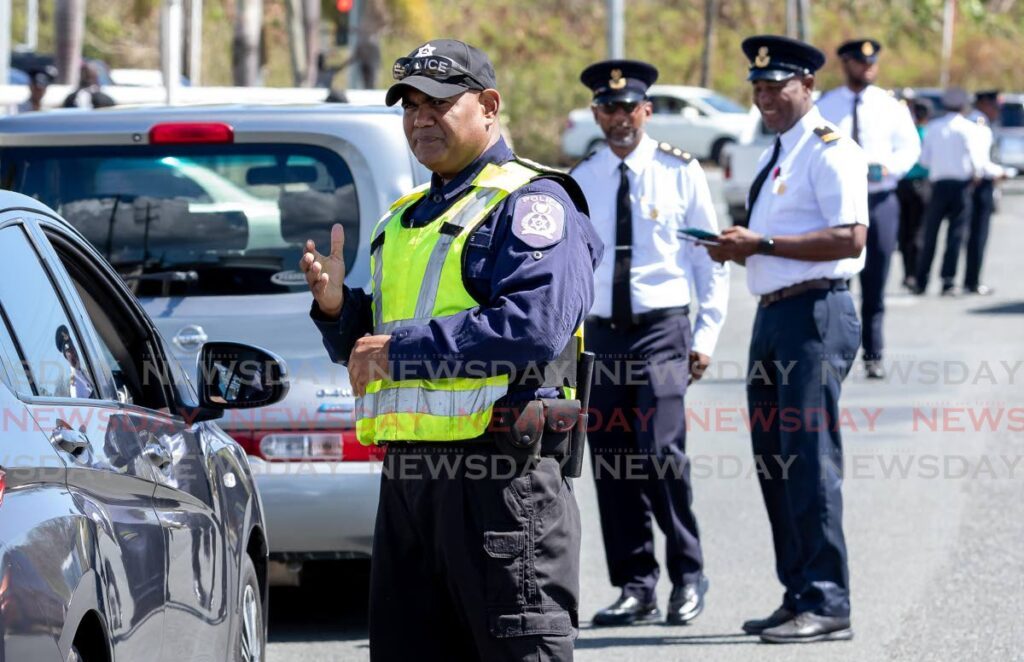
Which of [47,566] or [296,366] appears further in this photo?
[296,366]

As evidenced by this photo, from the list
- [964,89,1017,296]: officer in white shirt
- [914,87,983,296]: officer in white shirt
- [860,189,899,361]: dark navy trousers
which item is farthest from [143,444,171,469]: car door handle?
[964,89,1017,296]: officer in white shirt

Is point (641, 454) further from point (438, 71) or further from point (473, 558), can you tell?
point (438, 71)

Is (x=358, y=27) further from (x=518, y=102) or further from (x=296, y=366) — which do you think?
(x=296, y=366)

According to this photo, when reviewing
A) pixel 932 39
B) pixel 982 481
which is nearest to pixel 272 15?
pixel 932 39

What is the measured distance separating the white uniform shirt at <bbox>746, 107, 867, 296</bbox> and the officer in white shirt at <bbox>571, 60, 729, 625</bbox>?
27 cm

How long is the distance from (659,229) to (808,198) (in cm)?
62

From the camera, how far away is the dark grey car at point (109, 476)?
2.93 metres

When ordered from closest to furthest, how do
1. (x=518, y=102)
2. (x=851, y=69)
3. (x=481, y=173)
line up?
(x=481, y=173) → (x=851, y=69) → (x=518, y=102)

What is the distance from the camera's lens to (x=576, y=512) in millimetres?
4121

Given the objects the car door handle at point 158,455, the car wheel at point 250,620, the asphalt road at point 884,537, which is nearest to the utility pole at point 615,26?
the asphalt road at point 884,537

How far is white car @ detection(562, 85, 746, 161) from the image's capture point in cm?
3778

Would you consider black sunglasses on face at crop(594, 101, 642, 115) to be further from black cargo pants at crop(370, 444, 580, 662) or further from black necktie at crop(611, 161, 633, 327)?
black cargo pants at crop(370, 444, 580, 662)

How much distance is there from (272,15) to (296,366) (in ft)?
162

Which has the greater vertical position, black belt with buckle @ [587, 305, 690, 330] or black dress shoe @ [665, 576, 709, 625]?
black belt with buckle @ [587, 305, 690, 330]
